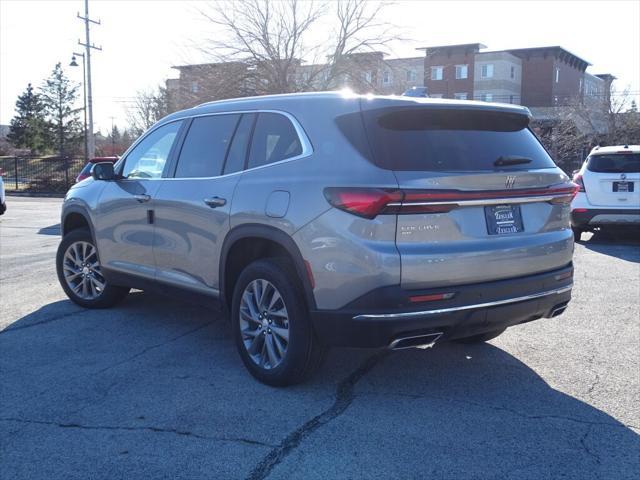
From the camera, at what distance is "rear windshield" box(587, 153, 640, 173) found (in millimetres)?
11867

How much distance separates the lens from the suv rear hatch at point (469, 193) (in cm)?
391

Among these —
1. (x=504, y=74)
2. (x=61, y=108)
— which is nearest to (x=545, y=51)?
(x=504, y=74)

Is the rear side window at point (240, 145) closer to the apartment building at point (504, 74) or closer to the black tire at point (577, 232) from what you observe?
the black tire at point (577, 232)

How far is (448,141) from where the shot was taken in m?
4.29

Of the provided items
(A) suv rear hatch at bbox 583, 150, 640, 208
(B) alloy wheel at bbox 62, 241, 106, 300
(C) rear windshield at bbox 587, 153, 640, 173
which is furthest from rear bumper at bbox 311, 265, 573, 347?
(C) rear windshield at bbox 587, 153, 640, 173

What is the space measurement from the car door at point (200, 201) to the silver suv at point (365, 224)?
0.02 m

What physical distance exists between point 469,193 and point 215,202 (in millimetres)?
1874

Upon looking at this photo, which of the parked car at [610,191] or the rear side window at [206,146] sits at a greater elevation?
the rear side window at [206,146]

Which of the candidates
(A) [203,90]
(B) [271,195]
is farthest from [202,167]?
(A) [203,90]

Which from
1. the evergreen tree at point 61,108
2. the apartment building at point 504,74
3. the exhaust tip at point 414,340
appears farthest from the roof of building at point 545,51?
the exhaust tip at point 414,340

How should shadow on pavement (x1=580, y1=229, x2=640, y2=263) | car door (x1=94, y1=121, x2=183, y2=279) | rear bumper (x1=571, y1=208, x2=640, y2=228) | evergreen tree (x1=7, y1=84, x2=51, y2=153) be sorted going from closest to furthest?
car door (x1=94, y1=121, x2=183, y2=279), shadow on pavement (x1=580, y1=229, x2=640, y2=263), rear bumper (x1=571, y1=208, x2=640, y2=228), evergreen tree (x1=7, y1=84, x2=51, y2=153)

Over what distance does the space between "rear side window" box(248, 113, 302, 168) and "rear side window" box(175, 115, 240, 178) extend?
35 cm

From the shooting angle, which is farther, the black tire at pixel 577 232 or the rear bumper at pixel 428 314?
the black tire at pixel 577 232

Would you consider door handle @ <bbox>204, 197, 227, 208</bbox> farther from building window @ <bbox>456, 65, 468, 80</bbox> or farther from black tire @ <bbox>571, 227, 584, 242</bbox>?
building window @ <bbox>456, 65, 468, 80</bbox>
